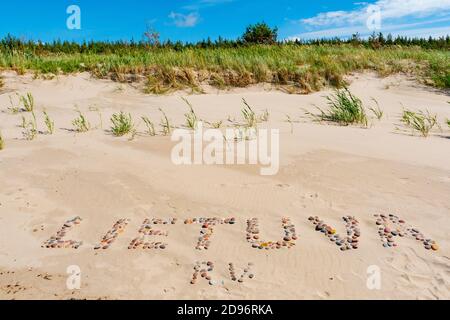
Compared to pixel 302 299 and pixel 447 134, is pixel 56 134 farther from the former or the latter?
pixel 447 134

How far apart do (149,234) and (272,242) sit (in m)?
1.11

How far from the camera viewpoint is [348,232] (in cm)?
383

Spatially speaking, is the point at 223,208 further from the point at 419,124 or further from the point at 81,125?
the point at 419,124

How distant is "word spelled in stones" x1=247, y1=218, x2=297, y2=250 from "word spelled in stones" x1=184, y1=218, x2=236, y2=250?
0.67ft

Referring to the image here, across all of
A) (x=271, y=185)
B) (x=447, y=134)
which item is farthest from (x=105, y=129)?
(x=447, y=134)

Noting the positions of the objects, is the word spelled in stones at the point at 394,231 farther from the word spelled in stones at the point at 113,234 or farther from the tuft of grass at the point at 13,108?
the tuft of grass at the point at 13,108

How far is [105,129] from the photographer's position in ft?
23.2

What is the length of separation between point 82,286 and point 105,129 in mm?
4308

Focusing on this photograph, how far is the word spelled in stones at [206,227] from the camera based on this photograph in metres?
3.68

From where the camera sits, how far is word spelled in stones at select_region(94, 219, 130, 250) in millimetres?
3691

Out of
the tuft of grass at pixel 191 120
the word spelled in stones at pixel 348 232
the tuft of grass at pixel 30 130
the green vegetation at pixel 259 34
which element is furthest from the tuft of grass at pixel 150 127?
the green vegetation at pixel 259 34

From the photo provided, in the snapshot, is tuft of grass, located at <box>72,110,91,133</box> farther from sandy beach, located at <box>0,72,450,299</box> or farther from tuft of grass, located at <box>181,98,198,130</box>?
tuft of grass, located at <box>181,98,198,130</box>

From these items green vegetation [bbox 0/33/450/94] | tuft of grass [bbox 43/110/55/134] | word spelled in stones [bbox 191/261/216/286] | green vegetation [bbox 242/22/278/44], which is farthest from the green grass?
green vegetation [bbox 242/22/278/44]
